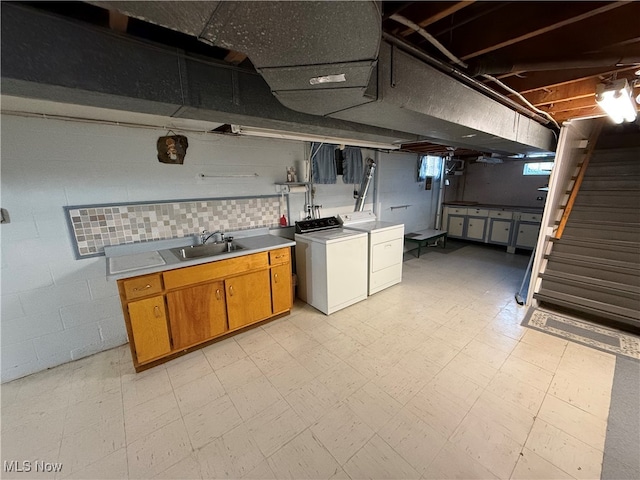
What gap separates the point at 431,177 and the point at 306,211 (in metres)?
3.74

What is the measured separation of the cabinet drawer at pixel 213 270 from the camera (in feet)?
6.98

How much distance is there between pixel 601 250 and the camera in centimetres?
311

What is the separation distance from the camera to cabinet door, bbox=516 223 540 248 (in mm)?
5062

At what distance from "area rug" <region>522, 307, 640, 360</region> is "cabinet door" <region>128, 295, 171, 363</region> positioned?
11.9 feet

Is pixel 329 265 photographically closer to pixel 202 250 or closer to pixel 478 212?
pixel 202 250

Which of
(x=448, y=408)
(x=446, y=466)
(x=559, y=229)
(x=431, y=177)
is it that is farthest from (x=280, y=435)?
(x=431, y=177)

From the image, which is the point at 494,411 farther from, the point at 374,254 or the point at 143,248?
the point at 143,248

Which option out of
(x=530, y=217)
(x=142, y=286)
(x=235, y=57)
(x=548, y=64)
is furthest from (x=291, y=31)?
(x=530, y=217)

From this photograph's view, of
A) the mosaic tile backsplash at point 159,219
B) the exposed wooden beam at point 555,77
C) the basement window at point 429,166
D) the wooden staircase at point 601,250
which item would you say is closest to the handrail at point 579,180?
the wooden staircase at point 601,250

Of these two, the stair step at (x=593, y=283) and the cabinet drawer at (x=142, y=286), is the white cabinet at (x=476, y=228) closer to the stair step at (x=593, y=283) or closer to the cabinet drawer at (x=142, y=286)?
the stair step at (x=593, y=283)

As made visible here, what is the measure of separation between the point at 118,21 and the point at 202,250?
1.97 meters

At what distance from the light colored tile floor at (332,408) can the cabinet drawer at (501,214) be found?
3.55 metres

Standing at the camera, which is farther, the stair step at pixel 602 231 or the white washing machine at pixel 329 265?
the stair step at pixel 602 231

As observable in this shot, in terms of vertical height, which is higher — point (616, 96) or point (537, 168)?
point (616, 96)
